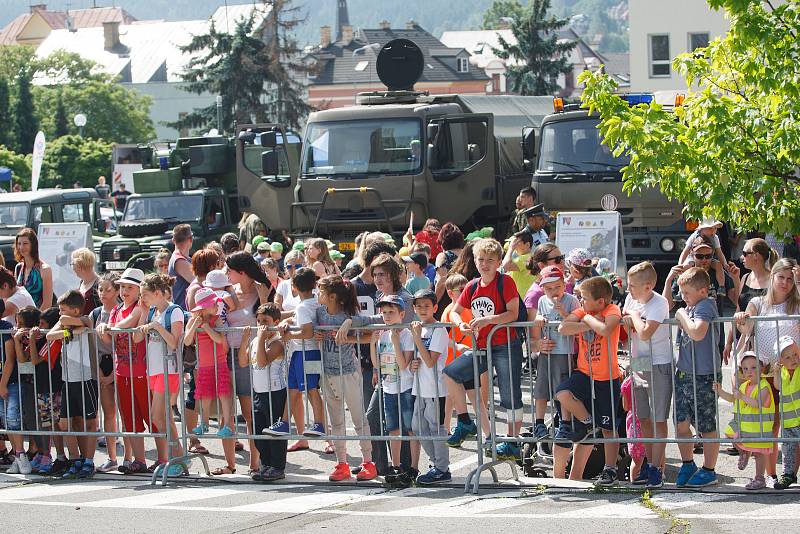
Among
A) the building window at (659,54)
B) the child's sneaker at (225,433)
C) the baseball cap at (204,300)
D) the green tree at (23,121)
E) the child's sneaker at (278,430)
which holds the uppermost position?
the green tree at (23,121)

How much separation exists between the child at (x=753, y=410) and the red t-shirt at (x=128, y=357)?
4436mm

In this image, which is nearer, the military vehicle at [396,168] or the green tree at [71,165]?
the military vehicle at [396,168]

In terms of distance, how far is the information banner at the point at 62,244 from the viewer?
19.0 m

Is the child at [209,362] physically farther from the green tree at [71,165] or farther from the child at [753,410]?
the green tree at [71,165]

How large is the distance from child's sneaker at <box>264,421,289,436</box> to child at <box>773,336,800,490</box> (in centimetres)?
346

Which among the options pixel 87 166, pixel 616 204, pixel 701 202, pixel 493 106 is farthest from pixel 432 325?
pixel 87 166

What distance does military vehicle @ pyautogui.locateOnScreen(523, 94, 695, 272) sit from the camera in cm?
1958

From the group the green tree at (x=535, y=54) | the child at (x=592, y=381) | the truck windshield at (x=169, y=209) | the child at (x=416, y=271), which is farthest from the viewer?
the green tree at (x=535, y=54)

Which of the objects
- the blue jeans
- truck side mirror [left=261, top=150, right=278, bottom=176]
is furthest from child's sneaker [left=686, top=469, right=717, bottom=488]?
truck side mirror [left=261, top=150, right=278, bottom=176]

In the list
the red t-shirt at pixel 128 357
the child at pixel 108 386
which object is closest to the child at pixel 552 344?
the red t-shirt at pixel 128 357

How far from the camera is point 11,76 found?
368 feet

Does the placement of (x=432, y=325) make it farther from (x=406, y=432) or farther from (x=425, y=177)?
(x=425, y=177)

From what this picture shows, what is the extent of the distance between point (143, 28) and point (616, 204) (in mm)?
140861

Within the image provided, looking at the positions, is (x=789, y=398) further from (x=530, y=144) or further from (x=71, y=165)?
(x=71, y=165)
